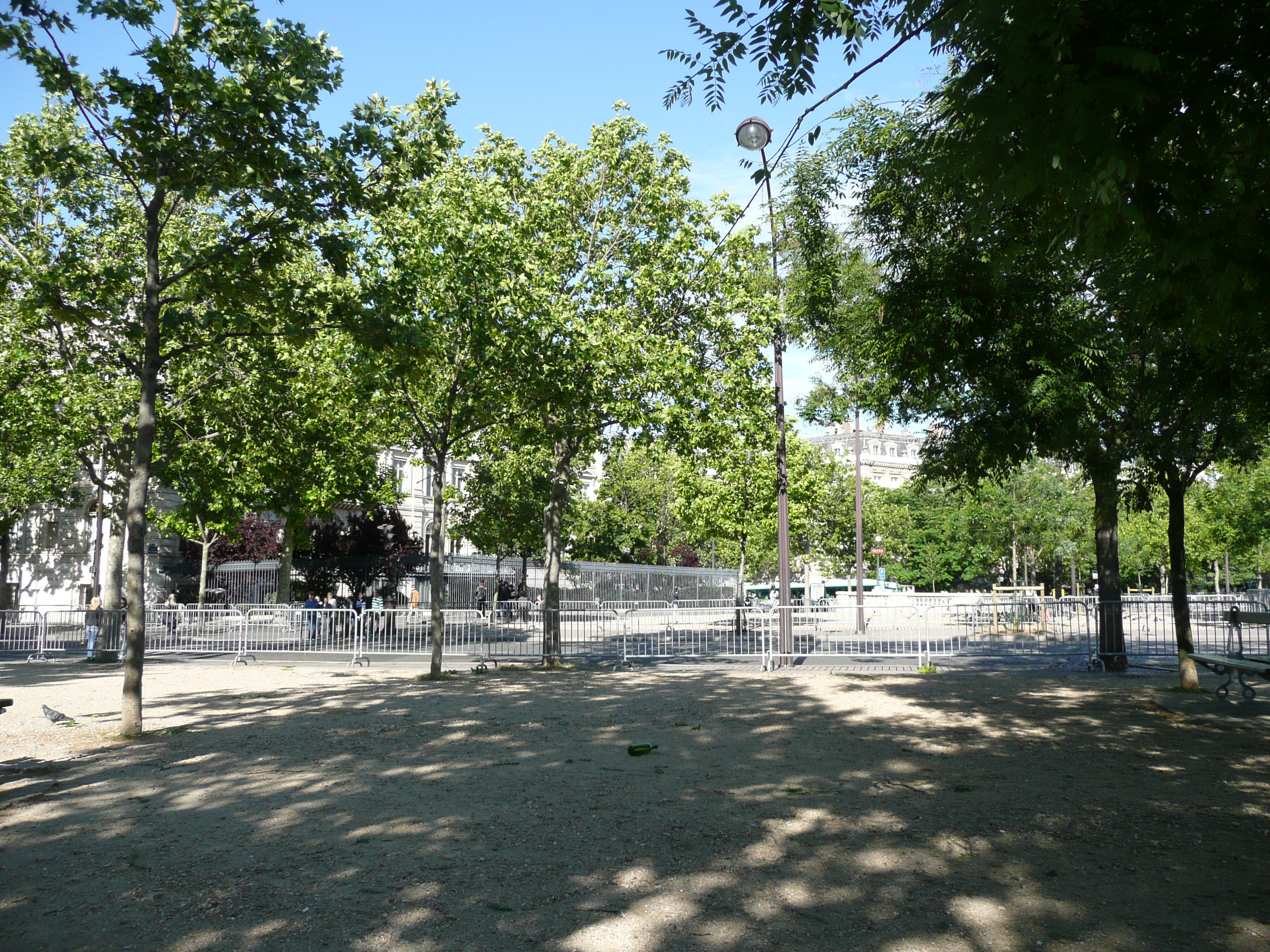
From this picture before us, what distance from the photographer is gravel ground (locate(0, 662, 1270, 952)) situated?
165 inches

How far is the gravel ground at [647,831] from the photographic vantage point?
Result: 4184 mm

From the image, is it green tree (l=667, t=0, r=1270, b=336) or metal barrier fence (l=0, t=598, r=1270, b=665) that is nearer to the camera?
green tree (l=667, t=0, r=1270, b=336)

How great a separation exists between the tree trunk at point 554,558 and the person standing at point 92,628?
10.4m

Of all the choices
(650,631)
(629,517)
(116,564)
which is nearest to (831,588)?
(629,517)

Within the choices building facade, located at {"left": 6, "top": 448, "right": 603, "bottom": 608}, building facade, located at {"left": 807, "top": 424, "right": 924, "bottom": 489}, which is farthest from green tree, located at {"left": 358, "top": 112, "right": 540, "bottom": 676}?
building facade, located at {"left": 807, "top": 424, "right": 924, "bottom": 489}

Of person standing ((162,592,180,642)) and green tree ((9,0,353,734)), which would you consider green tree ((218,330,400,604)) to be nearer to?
green tree ((9,0,353,734))

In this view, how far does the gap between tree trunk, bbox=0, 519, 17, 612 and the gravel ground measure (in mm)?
32012

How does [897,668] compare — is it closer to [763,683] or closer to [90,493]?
[763,683]

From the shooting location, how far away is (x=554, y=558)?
1892 cm

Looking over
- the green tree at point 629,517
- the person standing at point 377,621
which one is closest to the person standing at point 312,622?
the person standing at point 377,621

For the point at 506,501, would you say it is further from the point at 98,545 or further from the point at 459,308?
the point at 459,308

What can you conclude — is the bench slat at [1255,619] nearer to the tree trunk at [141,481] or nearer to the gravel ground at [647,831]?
the gravel ground at [647,831]

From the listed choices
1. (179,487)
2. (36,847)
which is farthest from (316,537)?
(36,847)

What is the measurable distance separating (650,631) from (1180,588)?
10.3 metres
